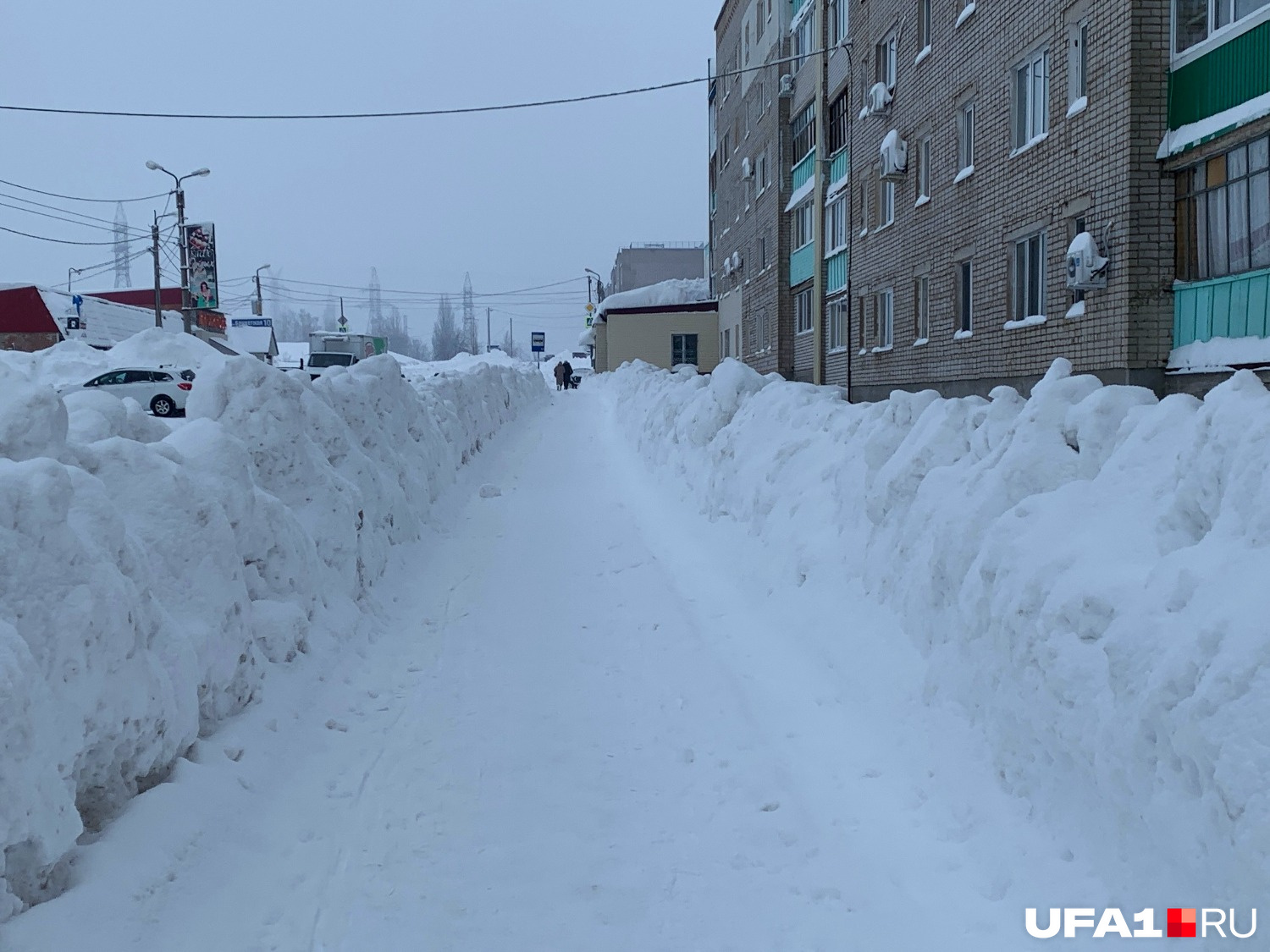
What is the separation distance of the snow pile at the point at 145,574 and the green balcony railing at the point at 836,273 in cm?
1735

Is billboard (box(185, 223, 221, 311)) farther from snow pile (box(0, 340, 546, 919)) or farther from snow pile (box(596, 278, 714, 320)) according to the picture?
snow pile (box(0, 340, 546, 919))

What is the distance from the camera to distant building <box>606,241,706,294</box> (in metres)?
75.2

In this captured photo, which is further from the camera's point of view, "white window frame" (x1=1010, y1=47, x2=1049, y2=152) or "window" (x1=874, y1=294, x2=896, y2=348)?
"window" (x1=874, y1=294, x2=896, y2=348)

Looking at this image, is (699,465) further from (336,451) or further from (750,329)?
(750,329)

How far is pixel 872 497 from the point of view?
661cm

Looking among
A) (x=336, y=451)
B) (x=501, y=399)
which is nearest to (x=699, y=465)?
(x=336, y=451)

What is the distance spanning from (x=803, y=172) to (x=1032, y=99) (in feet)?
44.2

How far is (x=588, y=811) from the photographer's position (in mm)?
4438

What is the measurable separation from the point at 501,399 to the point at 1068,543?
20350 mm

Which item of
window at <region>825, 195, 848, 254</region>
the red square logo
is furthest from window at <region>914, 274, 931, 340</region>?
the red square logo

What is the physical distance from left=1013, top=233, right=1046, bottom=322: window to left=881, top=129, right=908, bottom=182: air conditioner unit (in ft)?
15.3

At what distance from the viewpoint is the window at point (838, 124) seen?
2402 centimetres

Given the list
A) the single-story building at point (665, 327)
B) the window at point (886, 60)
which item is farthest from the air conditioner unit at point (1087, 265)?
the single-story building at point (665, 327)

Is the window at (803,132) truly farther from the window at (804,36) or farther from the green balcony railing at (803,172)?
the window at (804,36)
